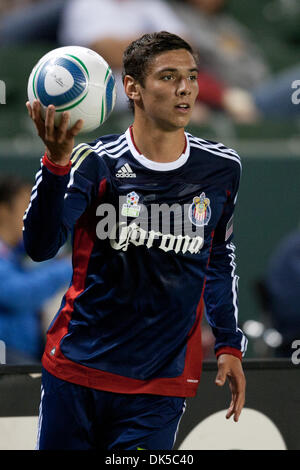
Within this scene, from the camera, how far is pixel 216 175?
9.58 ft

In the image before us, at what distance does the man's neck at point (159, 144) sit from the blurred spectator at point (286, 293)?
328 centimetres

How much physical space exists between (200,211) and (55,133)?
658 millimetres

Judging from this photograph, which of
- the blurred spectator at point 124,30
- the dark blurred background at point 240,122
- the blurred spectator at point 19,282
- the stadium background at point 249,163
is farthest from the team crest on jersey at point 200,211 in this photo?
the blurred spectator at point 124,30

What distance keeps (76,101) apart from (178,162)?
0.47 meters

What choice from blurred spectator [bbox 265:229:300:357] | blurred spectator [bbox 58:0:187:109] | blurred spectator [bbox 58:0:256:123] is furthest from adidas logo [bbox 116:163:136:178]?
blurred spectator [bbox 58:0:187:109]

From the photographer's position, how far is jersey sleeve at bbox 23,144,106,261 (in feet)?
8.13

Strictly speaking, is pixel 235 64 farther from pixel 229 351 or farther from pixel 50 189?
pixel 50 189

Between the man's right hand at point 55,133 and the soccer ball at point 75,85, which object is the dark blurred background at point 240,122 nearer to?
the soccer ball at point 75,85

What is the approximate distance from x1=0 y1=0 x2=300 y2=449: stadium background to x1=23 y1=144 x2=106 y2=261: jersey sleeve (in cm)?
367

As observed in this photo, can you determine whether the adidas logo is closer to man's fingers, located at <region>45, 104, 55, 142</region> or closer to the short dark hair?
the short dark hair

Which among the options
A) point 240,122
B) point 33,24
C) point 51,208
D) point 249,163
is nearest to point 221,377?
point 51,208

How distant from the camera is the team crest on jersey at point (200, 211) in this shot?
2.86 m
